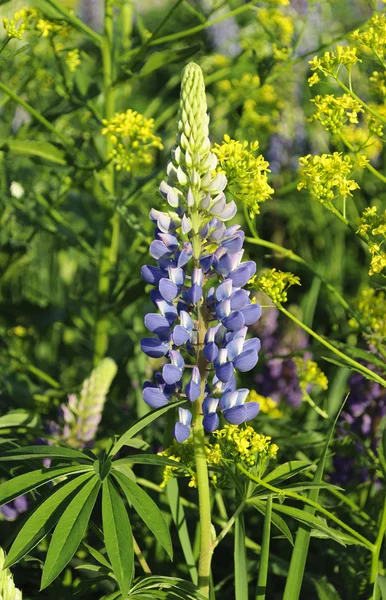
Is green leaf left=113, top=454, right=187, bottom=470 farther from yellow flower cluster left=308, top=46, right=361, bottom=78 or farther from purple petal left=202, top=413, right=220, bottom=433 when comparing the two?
yellow flower cluster left=308, top=46, right=361, bottom=78

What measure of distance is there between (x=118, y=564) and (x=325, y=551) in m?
1.07

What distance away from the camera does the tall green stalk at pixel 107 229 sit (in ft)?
8.48

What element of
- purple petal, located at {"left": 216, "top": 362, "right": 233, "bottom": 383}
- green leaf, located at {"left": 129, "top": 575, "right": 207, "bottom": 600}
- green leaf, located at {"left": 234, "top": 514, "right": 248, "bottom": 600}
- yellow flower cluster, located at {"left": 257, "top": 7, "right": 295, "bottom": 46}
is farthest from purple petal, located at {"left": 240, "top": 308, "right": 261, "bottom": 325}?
yellow flower cluster, located at {"left": 257, "top": 7, "right": 295, "bottom": 46}

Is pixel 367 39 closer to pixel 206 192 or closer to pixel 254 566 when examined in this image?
pixel 206 192

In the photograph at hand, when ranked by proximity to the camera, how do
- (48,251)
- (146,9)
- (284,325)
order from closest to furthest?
(284,325) < (48,251) < (146,9)

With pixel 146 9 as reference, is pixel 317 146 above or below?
below

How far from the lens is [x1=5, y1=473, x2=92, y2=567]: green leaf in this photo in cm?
134

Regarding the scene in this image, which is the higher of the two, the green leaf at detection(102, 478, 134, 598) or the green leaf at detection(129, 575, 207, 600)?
the green leaf at detection(102, 478, 134, 598)

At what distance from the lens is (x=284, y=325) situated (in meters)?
3.46

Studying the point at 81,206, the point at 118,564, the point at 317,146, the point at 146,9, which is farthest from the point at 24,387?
the point at 146,9

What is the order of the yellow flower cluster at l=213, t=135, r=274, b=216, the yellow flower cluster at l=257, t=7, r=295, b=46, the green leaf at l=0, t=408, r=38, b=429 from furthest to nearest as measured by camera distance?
the yellow flower cluster at l=257, t=7, r=295, b=46 < the green leaf at l=0, t=408, r=38, b=429 < the yellow flower cluster at l=213, t=135, r=274, b=216

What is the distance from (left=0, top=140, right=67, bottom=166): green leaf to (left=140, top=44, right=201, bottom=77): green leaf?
1.24 feet

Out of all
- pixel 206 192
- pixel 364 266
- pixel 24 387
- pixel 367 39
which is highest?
pixel 367 39

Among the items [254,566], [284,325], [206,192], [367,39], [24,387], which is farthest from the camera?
[284,325]
